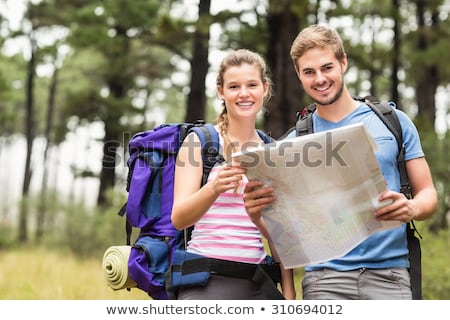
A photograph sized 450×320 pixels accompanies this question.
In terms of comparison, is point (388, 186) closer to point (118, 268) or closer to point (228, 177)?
point (228, 177)

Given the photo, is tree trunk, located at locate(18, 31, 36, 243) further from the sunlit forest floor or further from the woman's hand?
the woman's hand

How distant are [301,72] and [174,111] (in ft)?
81.9

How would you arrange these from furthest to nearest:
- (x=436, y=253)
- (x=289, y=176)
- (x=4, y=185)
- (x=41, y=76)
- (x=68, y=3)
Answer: (x=4, y=185), (x=41, y=76), (x=68, y=3), (x=436, y=253), (x=289, y=176)

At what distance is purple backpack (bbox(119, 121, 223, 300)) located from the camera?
260 cm

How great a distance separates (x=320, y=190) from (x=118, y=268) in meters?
1.07

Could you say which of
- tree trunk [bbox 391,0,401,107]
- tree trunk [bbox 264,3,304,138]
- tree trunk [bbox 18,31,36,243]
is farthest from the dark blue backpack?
tree trunk [bbox 18,31,36,243]

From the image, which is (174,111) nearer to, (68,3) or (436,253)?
(68,3)

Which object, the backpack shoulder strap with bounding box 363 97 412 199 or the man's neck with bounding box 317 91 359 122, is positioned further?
the man's neck with bounding box 317 91 359 122

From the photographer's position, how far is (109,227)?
11148mm

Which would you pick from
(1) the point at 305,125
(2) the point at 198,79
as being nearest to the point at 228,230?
(1) the point at 305,125

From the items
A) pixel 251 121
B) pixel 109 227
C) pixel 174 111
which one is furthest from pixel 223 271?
pixel 174 111

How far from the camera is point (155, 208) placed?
263cm

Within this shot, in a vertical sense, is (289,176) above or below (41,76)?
below

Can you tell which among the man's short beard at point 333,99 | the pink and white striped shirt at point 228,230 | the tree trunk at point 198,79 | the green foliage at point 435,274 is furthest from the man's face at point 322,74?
the tree trunk at point 198,79
